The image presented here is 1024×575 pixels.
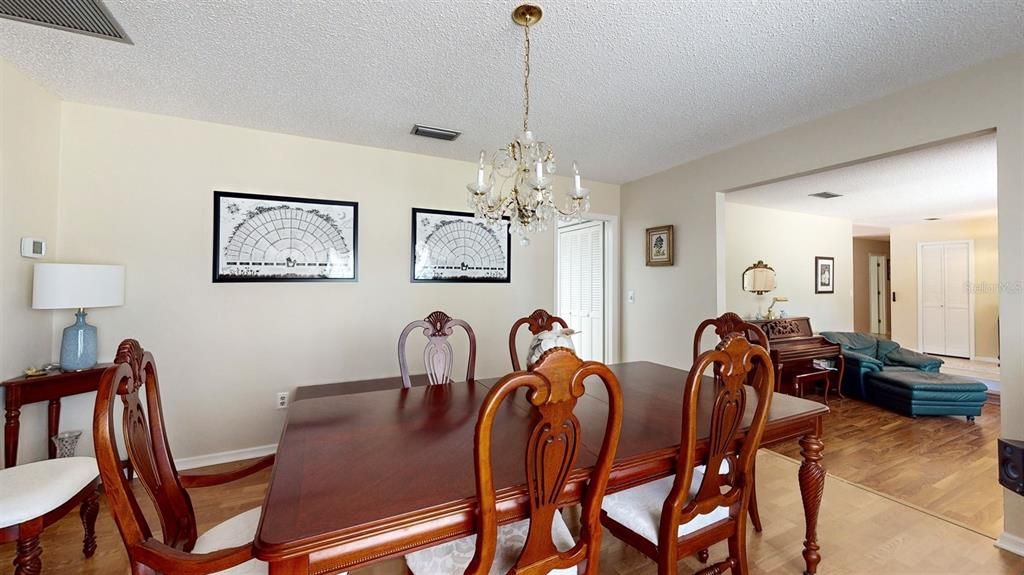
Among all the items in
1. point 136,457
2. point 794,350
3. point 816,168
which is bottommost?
point 794,350

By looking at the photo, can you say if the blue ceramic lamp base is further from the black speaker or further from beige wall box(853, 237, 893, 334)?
beige wall box(853, 237, 893, 334)

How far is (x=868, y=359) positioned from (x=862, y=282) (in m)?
5.22

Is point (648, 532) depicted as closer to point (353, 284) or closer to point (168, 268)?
point (353, 284)

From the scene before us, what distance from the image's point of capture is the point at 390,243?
134 inches

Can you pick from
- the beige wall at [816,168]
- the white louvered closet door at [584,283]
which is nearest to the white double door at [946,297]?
the beige wall at [816,168]

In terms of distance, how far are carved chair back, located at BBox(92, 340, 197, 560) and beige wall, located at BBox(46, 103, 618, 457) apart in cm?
177

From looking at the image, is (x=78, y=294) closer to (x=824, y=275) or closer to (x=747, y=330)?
(x=747, y=330)

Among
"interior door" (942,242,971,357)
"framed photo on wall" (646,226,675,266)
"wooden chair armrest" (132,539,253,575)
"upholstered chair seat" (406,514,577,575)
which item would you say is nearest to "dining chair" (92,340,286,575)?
"wooden chair armrest" (132,539,253,575)

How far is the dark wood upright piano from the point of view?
4.18 m

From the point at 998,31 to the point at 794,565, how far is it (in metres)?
2.49

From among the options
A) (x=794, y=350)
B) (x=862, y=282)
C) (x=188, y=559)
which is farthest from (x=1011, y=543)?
(x=862, y=282)

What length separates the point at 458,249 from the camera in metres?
3.64

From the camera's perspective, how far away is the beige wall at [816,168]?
6.47 ft

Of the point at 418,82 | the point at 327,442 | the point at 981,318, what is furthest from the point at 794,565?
the point at 981,318
